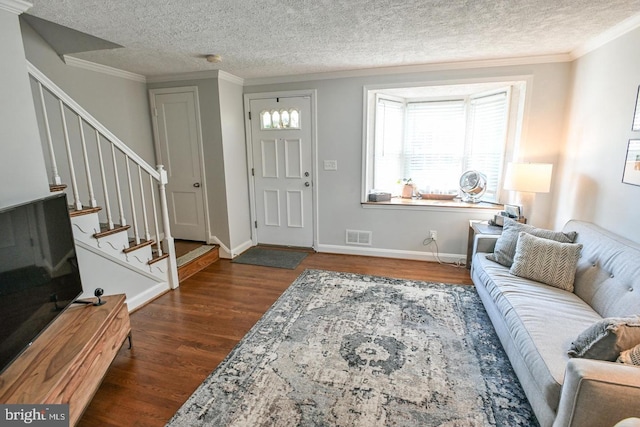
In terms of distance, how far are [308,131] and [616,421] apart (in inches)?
Answer: 140

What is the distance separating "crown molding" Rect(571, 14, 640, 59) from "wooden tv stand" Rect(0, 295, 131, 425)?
12.7 feet

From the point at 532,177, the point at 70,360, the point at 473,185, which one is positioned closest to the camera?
the point at 70,360

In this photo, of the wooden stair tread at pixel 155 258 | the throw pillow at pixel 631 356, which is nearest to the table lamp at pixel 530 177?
the throw pillow at pixel 631 356

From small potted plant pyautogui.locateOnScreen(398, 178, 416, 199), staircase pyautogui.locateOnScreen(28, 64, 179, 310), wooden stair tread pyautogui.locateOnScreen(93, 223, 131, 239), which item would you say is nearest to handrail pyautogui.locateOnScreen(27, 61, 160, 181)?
staircase pyautogui.locateOnScreen(28, 64, 179, 310)

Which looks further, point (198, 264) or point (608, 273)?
point (198, 264)

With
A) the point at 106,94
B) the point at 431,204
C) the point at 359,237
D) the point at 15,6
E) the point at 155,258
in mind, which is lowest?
the point at 359,237

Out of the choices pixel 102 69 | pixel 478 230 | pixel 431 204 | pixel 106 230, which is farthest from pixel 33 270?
pixel 431 204

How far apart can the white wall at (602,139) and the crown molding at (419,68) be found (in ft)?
0.95

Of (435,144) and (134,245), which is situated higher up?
(435,144)

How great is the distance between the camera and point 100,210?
8.33 feet

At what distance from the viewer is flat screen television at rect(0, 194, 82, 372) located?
1389mm

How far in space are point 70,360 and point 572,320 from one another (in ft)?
8.55

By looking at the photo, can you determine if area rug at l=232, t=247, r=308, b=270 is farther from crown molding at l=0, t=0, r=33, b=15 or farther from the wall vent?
crown molding at l=0, t=0, r=33, b=15

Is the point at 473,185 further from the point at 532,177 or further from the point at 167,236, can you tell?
the point at 167,236
